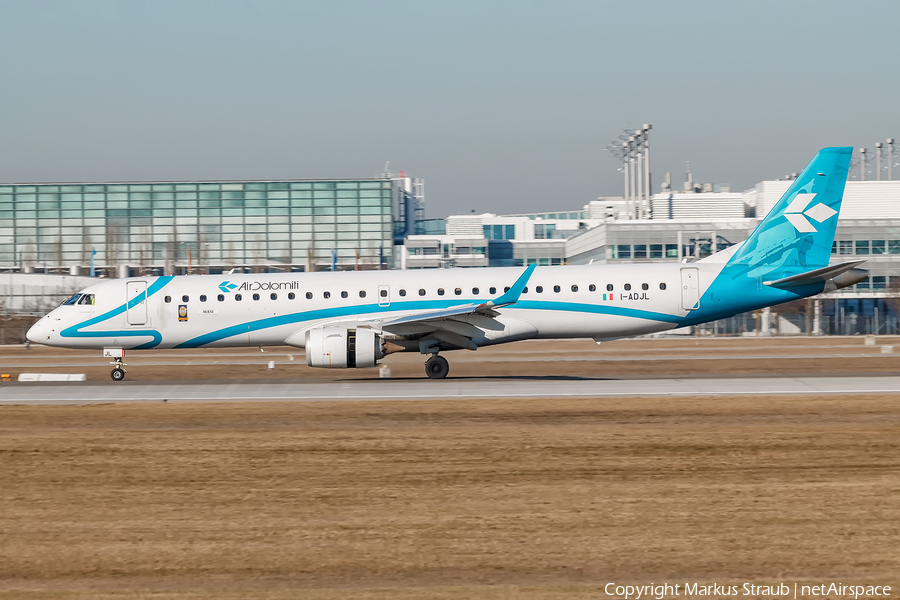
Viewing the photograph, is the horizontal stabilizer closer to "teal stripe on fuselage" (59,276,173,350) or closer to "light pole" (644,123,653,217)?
"teal stripe on fuselage" (59,276,173,350)

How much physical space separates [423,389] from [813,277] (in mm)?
12153

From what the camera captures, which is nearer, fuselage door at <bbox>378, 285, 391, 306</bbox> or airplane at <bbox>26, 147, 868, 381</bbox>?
airplane at <bbox>26, 147, 868, 381</bbox>

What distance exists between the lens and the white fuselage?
88.8 feet

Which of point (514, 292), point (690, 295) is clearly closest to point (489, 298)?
point (514, 292)

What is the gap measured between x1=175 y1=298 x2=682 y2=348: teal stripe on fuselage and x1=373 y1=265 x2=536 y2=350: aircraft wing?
473 millimetres

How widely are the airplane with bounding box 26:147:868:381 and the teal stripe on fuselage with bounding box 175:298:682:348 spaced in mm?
31

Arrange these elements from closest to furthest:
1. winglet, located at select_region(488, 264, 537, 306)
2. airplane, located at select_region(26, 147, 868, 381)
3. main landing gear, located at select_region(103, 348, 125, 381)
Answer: winglet, located at select_region(488, 264, 537, 306) → airplane, located at select_region(26, 147, 868, 381) → main landing gear, located at select_region(103, 348, 125, 381)

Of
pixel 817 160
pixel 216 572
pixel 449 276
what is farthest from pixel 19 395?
pixel 817 160

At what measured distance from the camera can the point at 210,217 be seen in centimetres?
10400

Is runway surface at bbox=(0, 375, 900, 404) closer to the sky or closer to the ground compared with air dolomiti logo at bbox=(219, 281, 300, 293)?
closer to the ground

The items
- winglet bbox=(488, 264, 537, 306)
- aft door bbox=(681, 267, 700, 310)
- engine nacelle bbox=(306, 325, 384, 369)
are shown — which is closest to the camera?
engine nacelle bbox=(306, 325, 384, 369)

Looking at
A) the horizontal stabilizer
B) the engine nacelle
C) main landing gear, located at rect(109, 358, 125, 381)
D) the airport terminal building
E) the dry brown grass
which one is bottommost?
the dry brown grass

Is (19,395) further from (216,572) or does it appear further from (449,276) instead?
(216,572)

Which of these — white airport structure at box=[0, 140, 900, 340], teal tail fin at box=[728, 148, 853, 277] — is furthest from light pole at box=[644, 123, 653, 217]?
teal tail fin at box=[728, 148, 853, 277]
